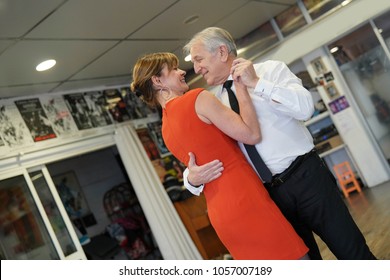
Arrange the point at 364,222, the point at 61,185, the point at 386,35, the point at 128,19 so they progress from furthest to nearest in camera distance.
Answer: the point at 61,185
the point at 386,35
the point at 364,222
the point at 128,19

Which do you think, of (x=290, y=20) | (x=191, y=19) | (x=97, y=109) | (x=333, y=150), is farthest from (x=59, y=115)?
(x=333, y=150)

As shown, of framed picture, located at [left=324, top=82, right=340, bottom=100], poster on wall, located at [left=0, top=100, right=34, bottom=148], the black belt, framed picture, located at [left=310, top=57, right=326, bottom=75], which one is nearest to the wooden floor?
framed picture, located at [left=324, top=82, right=340, bottom=100]

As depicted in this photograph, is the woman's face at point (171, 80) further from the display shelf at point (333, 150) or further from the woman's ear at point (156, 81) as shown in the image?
the display shelf at point (333, 150)

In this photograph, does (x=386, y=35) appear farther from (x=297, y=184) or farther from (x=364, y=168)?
(x=297, y=184)

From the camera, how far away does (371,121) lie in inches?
222

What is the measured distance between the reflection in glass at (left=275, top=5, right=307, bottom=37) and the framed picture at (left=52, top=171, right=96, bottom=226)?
4191 millimetres

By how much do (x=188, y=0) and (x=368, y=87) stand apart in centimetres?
312

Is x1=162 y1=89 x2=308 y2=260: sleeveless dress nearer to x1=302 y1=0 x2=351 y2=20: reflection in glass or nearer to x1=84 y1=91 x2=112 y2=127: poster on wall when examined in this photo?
x1=84 y1=91 x2=112 y2=127: poster on wall

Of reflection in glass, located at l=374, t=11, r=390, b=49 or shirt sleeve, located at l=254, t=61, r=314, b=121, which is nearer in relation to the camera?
shirt sleeve, located at l=254, t=61, r=314, b=121

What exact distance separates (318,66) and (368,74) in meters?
0.68

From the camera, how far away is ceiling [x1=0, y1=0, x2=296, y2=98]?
3078mm

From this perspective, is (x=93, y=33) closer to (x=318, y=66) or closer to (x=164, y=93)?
(x=164, y=93)

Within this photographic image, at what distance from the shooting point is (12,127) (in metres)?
4.32
